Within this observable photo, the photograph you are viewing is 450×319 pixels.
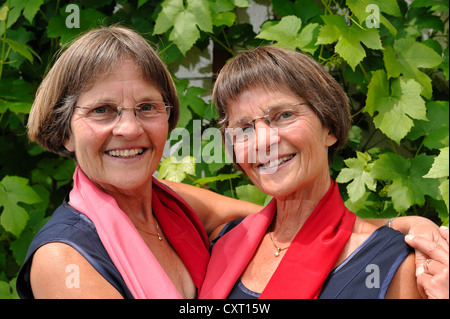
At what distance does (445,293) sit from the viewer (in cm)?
125

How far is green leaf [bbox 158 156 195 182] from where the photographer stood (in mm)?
2270

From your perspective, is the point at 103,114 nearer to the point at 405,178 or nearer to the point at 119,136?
the point at 119,136

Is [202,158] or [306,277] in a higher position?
[306,277]

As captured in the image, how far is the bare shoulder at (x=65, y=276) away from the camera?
52.8 inches

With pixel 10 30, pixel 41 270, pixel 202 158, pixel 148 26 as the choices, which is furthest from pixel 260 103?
pixel 10 30

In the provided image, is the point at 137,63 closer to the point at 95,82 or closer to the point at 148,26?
the point at 95,82

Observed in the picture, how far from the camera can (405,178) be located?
215cm

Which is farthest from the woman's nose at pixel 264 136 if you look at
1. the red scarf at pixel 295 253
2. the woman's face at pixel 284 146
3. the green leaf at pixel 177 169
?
the green leaf at pixel 177 169

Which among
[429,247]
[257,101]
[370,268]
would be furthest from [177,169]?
[429,247]

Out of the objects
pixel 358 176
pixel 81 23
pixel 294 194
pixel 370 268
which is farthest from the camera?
pixel 81 23

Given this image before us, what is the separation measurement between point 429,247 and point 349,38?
37.6 inches

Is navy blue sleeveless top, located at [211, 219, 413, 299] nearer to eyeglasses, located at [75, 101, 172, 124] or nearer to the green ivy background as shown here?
the green ivy background

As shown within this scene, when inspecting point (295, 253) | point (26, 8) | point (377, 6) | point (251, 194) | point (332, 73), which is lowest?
point (251, 194)
